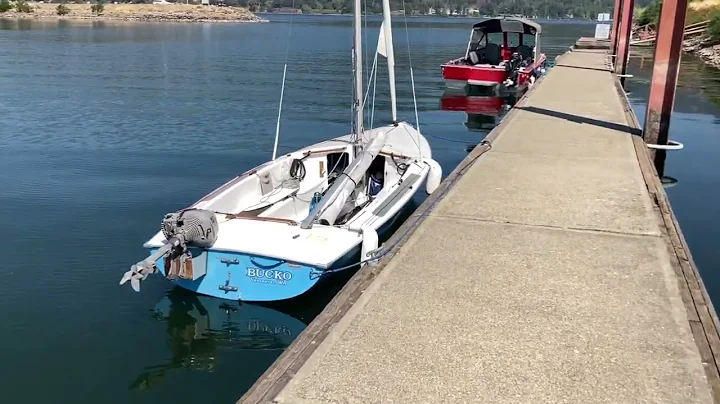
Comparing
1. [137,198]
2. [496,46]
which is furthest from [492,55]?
[137,198]

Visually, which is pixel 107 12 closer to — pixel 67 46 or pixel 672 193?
pixel 67 46

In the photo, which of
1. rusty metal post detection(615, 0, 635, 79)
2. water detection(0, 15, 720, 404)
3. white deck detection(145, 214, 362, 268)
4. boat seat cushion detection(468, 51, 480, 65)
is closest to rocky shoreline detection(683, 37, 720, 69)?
rusty metal post detection(615, 0, 635, 79)

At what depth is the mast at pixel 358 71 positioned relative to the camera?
1120 cm

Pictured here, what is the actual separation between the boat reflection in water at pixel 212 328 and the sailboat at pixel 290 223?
1.52ft

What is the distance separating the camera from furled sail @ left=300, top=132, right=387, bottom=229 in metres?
9.21

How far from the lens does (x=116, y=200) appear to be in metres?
13.4

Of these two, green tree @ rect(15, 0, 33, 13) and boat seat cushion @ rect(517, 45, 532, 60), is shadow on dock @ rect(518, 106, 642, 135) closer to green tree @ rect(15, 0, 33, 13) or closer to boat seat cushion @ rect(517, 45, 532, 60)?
boat seat cushion @ rect(517, 45, 532, 60)

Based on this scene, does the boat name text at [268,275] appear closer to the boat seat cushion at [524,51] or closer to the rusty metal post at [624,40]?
the rusty metal post at [624,40]

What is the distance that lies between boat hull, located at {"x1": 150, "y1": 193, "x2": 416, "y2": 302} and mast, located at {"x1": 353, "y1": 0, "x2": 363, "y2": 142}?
3.98 m

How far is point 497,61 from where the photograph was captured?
3284 centimetres

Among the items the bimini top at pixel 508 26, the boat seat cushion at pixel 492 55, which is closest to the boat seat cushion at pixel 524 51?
the bimini top at pixel 508 26

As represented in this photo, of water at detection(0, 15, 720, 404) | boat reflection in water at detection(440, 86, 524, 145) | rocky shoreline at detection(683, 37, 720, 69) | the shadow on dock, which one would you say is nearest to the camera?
water at detection(0, 15, 720, 404)

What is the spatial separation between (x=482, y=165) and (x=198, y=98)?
57.2 feet

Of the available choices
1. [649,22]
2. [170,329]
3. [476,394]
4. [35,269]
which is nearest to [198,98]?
[35,269]
